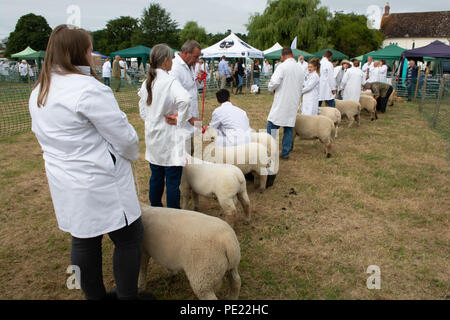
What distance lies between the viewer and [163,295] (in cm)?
277

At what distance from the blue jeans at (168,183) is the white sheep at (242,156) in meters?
1.04

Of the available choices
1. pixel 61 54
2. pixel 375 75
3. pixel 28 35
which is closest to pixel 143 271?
pixel 61 54

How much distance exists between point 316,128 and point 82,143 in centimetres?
557

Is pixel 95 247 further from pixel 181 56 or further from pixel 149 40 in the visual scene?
pixel 149 40

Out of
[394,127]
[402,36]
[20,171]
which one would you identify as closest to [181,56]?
[20,171]

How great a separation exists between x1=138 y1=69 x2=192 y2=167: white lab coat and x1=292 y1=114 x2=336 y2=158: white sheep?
3.89 meters

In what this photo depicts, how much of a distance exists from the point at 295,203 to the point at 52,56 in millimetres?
3740

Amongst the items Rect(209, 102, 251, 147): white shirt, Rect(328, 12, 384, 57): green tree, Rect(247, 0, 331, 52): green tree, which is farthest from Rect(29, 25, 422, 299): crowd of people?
Rect(328, 12, 384, 57): green tree

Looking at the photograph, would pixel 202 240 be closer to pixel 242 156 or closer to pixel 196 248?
pixel 196 248

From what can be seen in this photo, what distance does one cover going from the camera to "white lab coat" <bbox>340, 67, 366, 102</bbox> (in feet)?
34.6

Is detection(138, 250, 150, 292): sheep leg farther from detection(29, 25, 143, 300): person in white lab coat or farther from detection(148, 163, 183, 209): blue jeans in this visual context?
detection(148, 163, 183, 209): blue jeans

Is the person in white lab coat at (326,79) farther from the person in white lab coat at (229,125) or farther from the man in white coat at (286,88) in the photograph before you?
the person in white lab coat at (229,125)

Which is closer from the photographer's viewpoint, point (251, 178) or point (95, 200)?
point (95, 200)

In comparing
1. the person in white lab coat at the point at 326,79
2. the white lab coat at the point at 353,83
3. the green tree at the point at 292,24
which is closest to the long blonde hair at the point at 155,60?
the person in white lab coat at the point at 326,79
